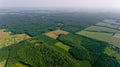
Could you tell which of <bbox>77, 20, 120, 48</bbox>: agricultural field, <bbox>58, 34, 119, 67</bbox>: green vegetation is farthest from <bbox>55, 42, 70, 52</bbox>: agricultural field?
<bbox>77, 20, 120, 48</bbox>: agricultural field

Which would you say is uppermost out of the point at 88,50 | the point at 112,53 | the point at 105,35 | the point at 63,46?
the point at 63,46

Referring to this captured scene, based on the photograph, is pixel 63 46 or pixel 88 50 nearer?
pixel 88 50

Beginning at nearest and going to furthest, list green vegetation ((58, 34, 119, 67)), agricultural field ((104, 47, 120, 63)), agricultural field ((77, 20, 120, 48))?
green vegetation ((58, 34, 119, 67)) < agricultural field ((104, 47, 120, 63)) < agricultural field ((77, 20, 120, 48))

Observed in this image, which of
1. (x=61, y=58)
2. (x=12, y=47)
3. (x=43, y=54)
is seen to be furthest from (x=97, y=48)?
(x=12, y=47)

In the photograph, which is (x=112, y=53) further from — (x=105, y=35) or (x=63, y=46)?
(x=105, y=35)

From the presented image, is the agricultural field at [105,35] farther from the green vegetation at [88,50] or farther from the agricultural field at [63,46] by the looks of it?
the agricultural field at [63,46]

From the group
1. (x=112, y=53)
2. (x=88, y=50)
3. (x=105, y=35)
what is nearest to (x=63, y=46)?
(x=88, y=50)

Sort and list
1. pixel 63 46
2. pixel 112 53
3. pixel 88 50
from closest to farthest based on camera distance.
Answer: pixel 112 53 → pixel 88 50 → pixel 63 46

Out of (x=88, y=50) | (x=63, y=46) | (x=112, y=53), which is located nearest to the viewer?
(x=112, y=53)

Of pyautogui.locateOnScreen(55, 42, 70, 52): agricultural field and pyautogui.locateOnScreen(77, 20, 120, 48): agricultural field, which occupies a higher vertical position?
pyautogui.locateOnScreen(55, 42, 70, 52): agricultural field

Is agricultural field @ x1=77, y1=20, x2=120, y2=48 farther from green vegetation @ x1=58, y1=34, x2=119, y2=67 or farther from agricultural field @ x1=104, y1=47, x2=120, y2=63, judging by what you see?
agricultural field @ x1=104, y1=47, x2=120, y2=63

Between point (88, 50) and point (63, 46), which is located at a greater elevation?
point (63, 46)
